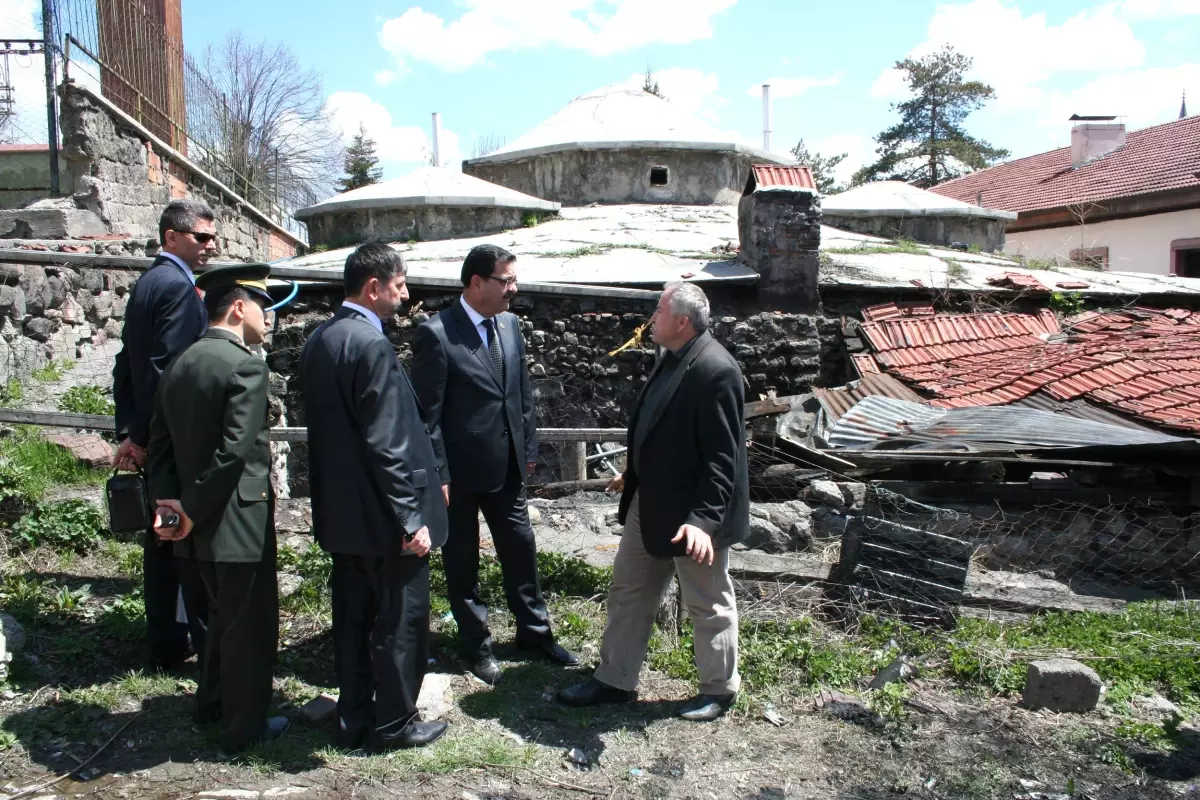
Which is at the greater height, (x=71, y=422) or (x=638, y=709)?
(x=71, y=422)

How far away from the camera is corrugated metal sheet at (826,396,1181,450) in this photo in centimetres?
619

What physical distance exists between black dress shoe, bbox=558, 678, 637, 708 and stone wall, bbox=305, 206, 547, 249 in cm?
903

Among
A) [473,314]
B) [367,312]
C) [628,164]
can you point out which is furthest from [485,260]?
[628,164]

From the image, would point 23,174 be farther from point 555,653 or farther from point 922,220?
point 922,220

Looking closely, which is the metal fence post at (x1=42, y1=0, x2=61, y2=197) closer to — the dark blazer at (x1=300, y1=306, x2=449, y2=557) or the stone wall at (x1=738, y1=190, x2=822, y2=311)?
the stone wall at (x1=738, y1=190, x2=822, y2=311)

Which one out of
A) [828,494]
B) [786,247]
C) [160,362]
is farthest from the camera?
[786,247]

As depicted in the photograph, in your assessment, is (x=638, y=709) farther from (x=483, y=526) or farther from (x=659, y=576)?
(x=483, y=526)

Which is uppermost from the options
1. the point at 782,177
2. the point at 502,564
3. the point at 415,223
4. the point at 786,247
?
the point at 782,177

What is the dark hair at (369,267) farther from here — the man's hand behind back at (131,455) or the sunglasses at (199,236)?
the man's hand behind back at (131,455)

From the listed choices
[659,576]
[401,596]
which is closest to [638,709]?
[659,576]

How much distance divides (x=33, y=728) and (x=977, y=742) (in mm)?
3460

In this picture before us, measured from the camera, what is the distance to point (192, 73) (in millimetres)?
13422

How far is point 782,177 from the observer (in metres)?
9.63

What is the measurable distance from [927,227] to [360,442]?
12.1 metres
